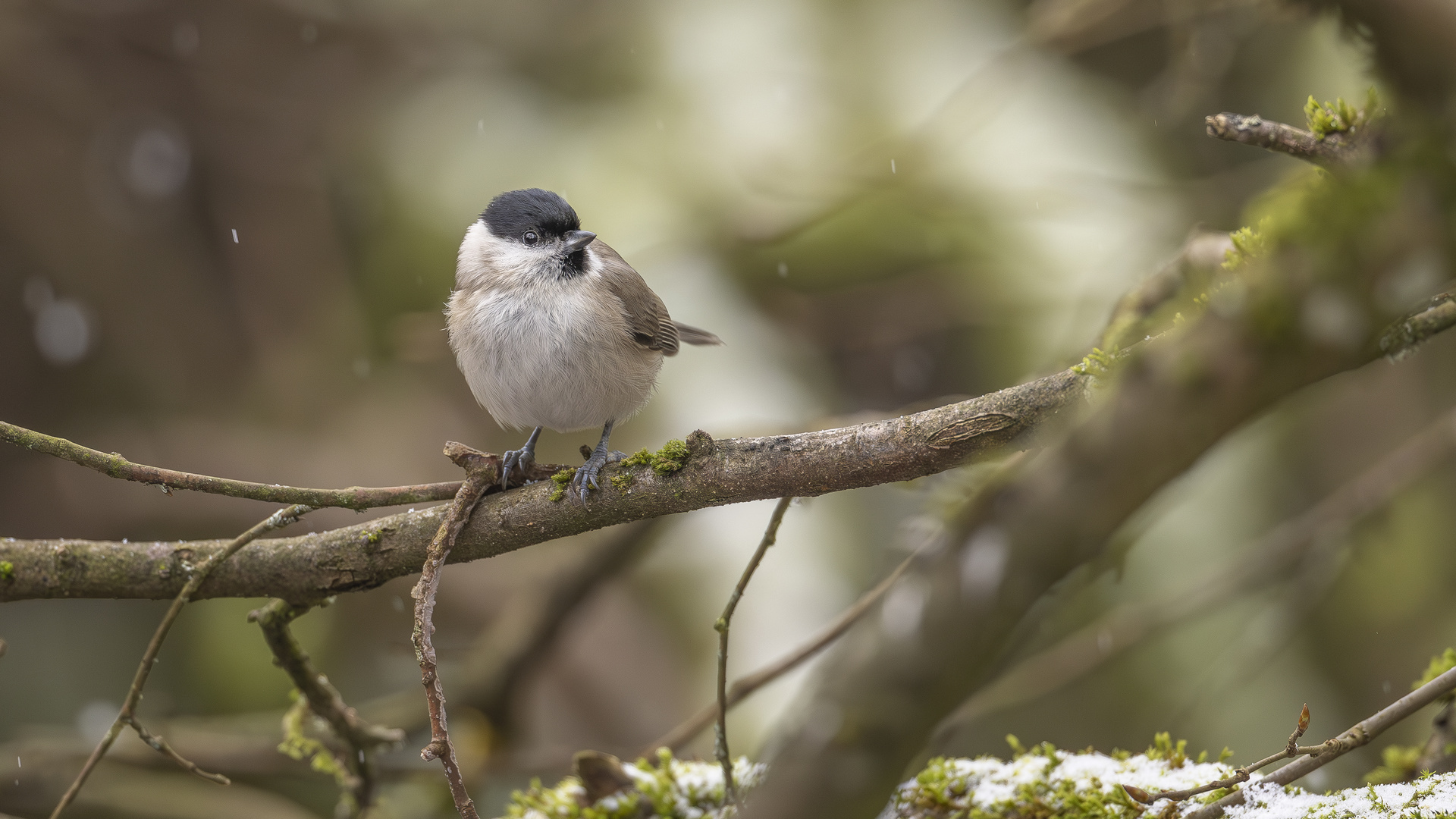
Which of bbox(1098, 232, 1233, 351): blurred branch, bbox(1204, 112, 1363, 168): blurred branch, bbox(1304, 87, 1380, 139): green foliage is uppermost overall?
bbox(1098, 232, 1233, 351): blurred branch

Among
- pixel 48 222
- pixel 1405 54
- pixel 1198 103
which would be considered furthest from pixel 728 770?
pixel 48 222

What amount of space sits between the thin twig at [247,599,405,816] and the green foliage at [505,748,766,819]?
1.60 feet

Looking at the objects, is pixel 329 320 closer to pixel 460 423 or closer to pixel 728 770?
pixel 460 423

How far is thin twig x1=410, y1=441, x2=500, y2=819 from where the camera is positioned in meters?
1.52

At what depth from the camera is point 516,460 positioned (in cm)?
273

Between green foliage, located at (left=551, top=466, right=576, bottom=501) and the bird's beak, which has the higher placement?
the bird's beak

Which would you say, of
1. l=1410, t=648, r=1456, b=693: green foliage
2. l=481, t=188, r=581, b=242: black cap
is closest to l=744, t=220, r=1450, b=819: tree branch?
l=1410, t=648, r=1456, b=693: green foliage

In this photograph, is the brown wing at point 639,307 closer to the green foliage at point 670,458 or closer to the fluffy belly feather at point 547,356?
the fluffy belly feather at point 547,356

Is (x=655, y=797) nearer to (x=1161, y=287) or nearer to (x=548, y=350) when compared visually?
(x=548, y=350)

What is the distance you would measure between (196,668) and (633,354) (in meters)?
3.77

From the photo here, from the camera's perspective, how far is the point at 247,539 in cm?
204

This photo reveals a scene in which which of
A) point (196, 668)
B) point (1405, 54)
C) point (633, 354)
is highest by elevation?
point (196, 668)

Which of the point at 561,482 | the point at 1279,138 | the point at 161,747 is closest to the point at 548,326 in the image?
the point at 561,482

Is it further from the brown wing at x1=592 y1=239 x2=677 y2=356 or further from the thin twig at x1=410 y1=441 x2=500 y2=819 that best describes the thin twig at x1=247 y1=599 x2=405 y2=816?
the brown wing at x1=592 y1=239 x2=677 y2=356
